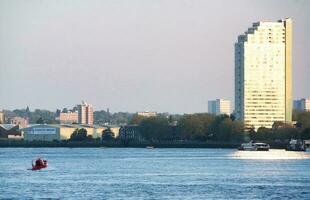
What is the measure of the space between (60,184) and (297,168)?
121ft

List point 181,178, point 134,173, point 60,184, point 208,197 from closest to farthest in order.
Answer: point 208,197
point 60,184
point 181,178
point 134,173

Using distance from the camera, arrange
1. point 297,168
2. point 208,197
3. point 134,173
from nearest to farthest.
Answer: point 208,197 → point 134,173 → point 297,168

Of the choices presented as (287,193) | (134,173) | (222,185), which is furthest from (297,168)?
(287,193)

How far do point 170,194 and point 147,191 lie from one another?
10.9ft

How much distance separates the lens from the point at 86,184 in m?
86.8

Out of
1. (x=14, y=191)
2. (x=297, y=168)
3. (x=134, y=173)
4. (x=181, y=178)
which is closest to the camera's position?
(x=14, y=191)

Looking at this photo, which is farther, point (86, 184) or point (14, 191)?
point (86, 184)

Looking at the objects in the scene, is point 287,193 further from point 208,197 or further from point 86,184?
point 86,184

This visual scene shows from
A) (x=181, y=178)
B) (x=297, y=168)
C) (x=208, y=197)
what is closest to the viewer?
(x=208, y=197)

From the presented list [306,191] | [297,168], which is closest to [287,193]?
[306,191]

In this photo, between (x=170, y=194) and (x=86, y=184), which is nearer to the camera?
(x=170, y=194)

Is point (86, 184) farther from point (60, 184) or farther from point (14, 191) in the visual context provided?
point (14, 191)

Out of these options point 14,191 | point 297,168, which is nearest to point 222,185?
point 14,191

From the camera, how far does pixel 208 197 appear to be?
74062 mm
